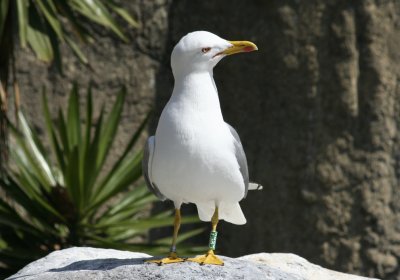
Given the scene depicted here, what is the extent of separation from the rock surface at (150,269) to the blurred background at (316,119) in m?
2.87

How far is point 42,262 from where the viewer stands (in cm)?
530

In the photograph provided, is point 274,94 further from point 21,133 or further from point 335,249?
point 21,133

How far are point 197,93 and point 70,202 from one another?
298 centimetres

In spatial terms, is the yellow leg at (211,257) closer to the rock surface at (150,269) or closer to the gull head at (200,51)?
the rock surface at (150,269)

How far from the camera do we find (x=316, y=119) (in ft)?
27.4

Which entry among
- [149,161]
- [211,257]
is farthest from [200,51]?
[211,257]

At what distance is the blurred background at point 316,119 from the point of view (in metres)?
8.21

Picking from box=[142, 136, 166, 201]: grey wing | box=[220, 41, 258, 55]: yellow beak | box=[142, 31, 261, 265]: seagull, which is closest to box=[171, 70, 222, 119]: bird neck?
box=[142, 31, 261, 265]: seagull

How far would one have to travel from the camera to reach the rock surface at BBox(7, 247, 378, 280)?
15.2ft

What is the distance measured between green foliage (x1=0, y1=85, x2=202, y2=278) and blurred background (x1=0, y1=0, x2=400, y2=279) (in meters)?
1.09

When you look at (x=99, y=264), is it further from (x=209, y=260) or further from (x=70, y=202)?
(x=70, y=202)

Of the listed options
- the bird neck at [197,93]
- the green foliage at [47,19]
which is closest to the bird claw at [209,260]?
the bird neck at [197,93]

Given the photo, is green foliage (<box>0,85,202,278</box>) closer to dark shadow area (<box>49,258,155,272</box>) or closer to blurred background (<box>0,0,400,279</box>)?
blurred background (<box>0,0,400,279</box>)

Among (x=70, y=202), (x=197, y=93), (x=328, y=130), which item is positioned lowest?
(x=70, y=202)
